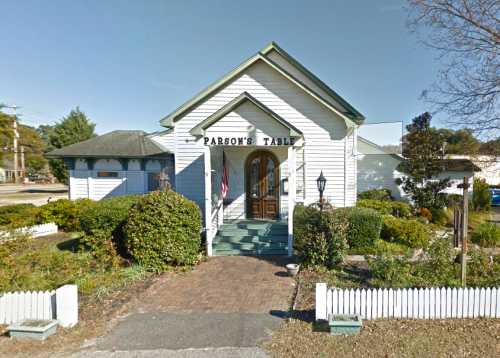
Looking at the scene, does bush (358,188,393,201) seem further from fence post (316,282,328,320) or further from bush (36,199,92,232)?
bush (36,199,92,232)

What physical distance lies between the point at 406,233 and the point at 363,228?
6.87 ft

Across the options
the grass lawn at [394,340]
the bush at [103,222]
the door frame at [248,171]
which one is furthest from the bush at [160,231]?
the grass lawn at [394,340]

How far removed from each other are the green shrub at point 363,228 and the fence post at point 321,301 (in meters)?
4.37

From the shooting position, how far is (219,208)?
10297 mm

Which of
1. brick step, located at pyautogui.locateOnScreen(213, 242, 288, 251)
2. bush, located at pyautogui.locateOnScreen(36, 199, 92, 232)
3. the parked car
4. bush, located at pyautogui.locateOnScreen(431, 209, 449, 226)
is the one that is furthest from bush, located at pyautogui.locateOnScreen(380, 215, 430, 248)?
the parked car

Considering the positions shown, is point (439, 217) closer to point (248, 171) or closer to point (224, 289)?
point (248, 171)

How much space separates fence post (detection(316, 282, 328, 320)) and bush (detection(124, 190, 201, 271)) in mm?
4290

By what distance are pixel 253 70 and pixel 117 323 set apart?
9.76 m

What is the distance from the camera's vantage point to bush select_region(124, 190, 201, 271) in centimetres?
737

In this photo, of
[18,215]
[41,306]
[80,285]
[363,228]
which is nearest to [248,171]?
[363,228]

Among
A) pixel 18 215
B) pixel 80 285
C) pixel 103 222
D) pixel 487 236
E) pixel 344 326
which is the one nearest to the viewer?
pixel 344 326

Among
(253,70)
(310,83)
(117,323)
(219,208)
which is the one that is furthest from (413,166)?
(117,323)

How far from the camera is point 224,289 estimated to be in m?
6.26

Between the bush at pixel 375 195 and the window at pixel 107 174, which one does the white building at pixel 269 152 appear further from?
the bush at pixel 375 195
